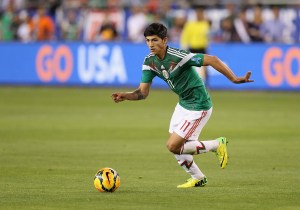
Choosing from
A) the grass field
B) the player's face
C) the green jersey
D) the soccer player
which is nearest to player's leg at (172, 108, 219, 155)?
the soccer player

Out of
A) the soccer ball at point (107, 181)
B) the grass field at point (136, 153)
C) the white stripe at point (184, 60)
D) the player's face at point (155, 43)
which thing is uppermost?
the player's face at point (155, 43)

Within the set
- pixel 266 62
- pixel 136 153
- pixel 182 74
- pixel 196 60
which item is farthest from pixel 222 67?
pixel 266 62

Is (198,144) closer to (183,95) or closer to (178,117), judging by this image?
(178,117)

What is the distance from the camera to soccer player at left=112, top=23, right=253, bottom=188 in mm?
11320

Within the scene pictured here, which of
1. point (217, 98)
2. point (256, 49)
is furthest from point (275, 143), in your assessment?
point (256, 49)

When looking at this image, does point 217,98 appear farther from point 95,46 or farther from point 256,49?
point 95,46

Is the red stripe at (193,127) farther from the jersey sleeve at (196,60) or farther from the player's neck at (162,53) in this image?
the player's neck at (162,53)

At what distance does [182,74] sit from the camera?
11.5 meters

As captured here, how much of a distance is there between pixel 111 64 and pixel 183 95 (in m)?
19.2

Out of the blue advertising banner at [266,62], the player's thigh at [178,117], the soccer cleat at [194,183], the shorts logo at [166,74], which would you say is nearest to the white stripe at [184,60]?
the shorts logo at [166,74]

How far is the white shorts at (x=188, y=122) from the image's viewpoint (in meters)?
11.5

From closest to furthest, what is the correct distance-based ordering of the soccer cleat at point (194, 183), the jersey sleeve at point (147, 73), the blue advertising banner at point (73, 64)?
the soccer cleat at point (194, 183)
the jersey sleeve at point (147, 73)
the blue advertising banner at point (73, 64)

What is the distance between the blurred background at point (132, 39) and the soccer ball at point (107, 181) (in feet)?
57.5

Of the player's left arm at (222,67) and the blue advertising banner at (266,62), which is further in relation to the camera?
the blue advertising banner at (266,62)
